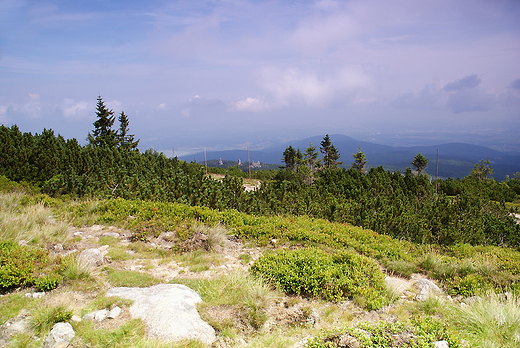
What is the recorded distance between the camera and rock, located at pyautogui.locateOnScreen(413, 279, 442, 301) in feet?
16.0

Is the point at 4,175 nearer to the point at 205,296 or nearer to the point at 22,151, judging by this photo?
the point at 22,151

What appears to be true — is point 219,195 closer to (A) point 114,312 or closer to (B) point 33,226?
(B) point 33,226

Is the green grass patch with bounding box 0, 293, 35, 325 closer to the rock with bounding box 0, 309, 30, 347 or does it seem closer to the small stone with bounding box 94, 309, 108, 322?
the rock with bounding box 0, 309, 30, 347

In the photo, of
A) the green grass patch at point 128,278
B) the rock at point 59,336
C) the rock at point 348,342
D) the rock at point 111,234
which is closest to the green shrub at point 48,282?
the green grass patch at point 128,278

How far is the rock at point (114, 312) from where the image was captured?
3.60 meters

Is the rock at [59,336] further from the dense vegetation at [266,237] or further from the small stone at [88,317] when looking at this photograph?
the small stone at [88,317]

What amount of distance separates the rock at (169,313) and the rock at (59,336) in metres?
0.70

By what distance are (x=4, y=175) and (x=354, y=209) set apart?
1484cm

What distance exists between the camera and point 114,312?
144 inches

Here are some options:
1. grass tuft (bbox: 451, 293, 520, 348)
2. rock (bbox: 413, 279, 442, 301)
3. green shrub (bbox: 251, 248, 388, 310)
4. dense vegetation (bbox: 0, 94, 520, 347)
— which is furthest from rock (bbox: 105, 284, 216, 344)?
rock (bbox: 413, 279, 442, 301)

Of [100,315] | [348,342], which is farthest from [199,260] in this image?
[348,342]

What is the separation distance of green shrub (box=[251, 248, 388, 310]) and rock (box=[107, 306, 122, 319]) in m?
2.35

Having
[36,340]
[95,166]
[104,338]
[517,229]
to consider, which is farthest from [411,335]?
[517,229]

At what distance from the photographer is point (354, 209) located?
12617 mm
